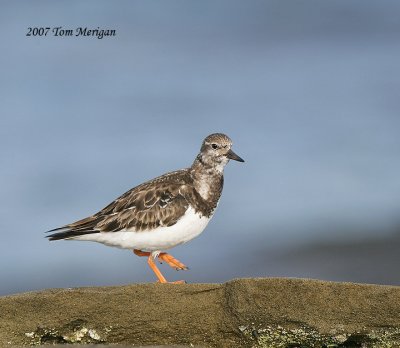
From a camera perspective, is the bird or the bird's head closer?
the bird

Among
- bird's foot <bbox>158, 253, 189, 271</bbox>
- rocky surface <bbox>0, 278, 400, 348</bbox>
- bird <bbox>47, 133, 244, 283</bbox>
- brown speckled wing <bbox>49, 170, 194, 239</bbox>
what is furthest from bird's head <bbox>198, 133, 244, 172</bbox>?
rocky surface <bbox>0, 278, 400, 348</bbox>

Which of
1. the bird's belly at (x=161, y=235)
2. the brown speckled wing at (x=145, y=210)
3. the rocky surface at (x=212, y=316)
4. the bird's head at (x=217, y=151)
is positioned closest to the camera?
the rocky surface at (x=212, y=316)

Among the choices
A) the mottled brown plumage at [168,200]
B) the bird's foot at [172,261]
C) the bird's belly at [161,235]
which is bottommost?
the bird's foot at [172,261]

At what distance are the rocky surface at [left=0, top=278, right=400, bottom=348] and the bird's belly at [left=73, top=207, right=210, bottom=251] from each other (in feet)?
7.72

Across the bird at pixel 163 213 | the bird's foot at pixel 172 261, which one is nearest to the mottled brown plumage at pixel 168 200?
the bird at pixel 163 213

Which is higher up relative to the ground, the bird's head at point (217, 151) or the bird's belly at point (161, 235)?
the bird's head at point (217, 151)

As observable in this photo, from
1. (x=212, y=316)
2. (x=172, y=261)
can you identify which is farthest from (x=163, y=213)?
(x=212, y=316)

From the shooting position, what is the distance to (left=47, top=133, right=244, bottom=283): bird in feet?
26.7

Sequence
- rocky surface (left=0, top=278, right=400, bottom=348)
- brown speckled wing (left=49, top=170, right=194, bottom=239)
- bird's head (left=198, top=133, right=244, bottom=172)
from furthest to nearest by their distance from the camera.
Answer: bird's head (left=198, top=133, right=244, bottom=172) → brown speckled wing (left=49, top=170, right=194, bottom=239) → rocky surface (left=0, top=278, right=400, bottom=348)

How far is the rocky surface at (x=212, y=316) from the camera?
5.27 m

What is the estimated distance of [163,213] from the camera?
8203 millimetres

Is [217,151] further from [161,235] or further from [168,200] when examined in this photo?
[161,235]

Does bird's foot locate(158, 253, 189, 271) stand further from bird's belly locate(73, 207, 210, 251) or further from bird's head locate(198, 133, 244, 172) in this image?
bird's head locate(198, 133, 244, 172)

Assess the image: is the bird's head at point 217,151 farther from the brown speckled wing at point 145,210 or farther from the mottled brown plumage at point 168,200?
the brown speckled wing at point 145,210
